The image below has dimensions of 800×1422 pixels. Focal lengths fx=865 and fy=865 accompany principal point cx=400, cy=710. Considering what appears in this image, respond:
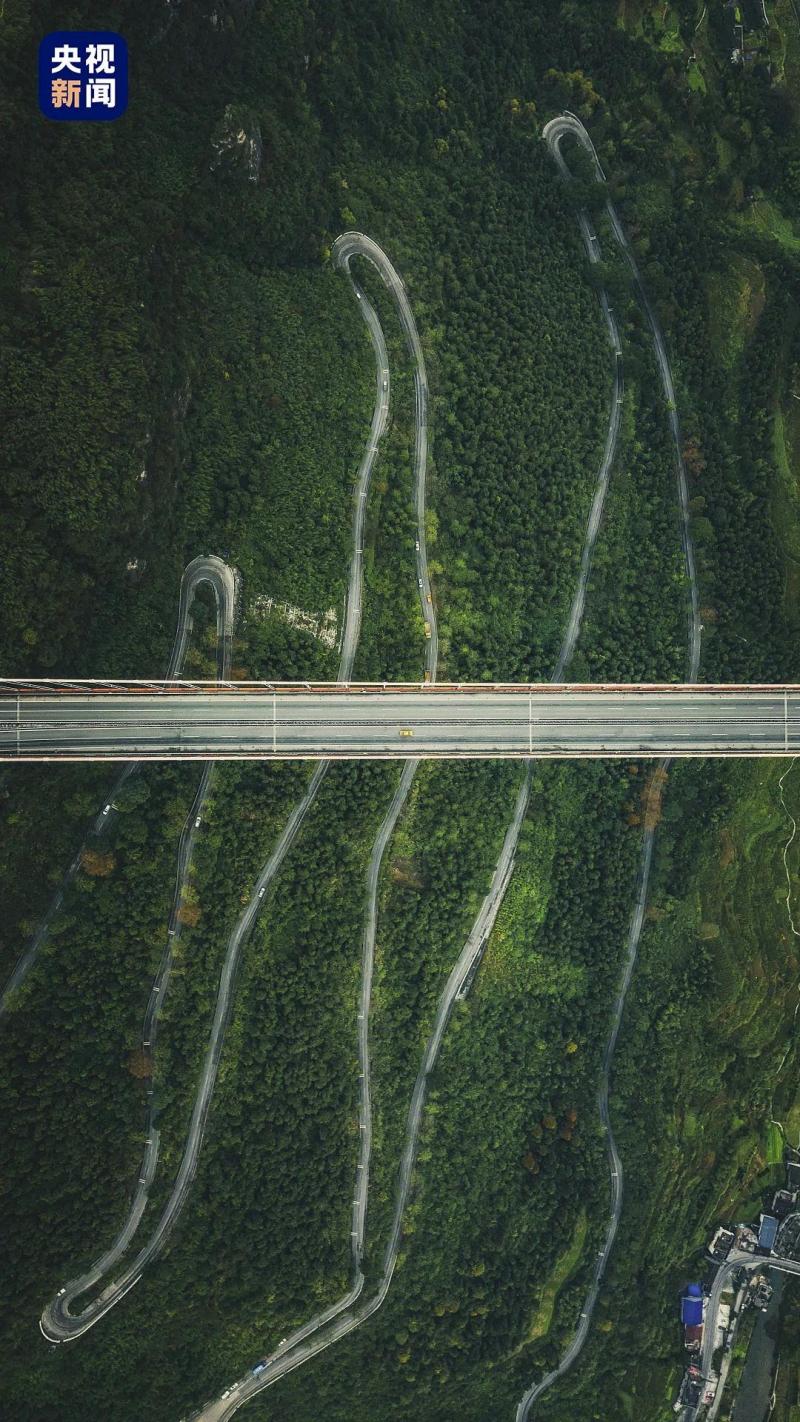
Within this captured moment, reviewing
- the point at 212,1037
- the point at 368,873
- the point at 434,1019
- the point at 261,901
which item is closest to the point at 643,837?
the point at 434,1019

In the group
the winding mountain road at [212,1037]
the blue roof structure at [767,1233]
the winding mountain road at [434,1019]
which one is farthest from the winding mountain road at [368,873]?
the blue roof structure at [767,1233]

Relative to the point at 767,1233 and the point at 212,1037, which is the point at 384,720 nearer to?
the point at 212,1037

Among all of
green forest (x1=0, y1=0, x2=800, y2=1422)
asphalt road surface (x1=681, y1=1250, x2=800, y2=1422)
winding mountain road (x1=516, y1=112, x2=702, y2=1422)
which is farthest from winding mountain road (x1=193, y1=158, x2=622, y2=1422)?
asphalt road surface (x1=681, y1=1250, x2=800, y2=1422)

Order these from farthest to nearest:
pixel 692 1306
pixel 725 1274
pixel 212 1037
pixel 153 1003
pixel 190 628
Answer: pixel 725 1274 → pixel 692 1306 → pixel 212 1037 → pixel 190 628 → pixel 153 1003

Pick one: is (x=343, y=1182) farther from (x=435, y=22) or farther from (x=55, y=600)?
(x=435, y=22)

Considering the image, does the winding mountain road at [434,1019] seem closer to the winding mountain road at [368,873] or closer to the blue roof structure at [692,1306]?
the winding mountain road at [368,873]

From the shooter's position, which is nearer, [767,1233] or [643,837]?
[643,837]

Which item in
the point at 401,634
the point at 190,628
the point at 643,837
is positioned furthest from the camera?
the point at 643,837
